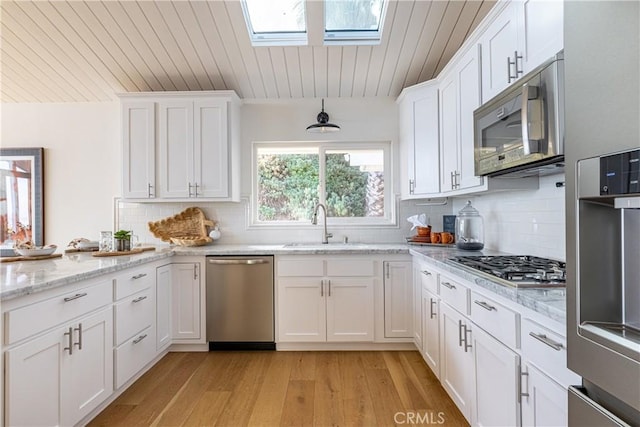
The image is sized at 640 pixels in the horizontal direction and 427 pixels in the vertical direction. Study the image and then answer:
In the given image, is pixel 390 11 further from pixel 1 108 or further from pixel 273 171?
pixel 1 108

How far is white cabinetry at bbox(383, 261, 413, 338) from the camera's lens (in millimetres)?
2883

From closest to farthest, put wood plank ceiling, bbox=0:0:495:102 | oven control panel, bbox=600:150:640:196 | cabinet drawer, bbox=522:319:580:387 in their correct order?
oven control panel, bbox=600:150:640:196
cabinet drawer, bbox=522:319:580:387
wood plank ceiling, bbox=0:0:495:102

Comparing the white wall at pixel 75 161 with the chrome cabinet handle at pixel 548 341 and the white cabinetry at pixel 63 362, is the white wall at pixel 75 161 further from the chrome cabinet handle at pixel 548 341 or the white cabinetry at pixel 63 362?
the chrome cabinet handle at pixel 548 341

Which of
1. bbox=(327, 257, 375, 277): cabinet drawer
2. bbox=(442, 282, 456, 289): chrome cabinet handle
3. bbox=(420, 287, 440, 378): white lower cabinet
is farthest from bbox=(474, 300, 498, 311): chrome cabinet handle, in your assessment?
bbox=(327, 257, 375, 277): cabinet drawer

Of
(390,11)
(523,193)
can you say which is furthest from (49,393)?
(390,11)

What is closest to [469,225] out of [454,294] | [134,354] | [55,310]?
[454,294]

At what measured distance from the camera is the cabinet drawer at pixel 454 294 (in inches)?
70.7

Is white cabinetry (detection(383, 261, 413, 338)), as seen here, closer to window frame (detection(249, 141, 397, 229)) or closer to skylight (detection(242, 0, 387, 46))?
window frame (detection(249, 141, 397, 229))

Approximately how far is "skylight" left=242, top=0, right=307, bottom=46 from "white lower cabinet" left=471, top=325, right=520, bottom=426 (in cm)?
264

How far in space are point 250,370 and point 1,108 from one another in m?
3.86

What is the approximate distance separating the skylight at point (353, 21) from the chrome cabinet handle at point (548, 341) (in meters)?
2.54

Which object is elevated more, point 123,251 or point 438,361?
point 123,251

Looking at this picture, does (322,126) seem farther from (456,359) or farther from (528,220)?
(456,359)

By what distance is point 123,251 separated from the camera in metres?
2.74
